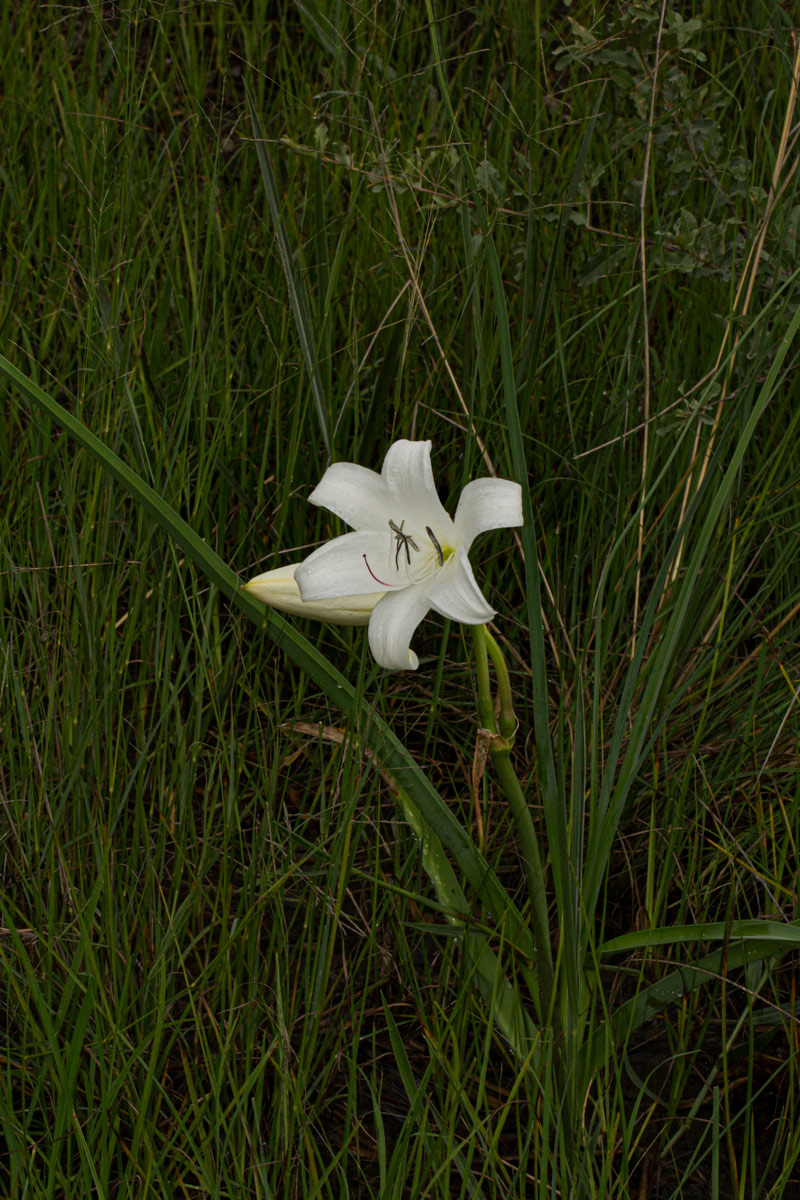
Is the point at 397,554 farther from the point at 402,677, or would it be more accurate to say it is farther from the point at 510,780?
the point at 402,677

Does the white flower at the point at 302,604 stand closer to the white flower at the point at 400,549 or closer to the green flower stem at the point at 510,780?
the white flower at the point at 400,549

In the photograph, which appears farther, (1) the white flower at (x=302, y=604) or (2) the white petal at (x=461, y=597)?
(1) the white flower at (x=302, y=604)

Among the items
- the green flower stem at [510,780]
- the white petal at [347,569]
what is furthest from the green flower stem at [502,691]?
the white petal at [347,569]

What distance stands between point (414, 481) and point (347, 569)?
10 centimetres

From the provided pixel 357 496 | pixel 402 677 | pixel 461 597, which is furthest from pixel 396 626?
pixel 402 677

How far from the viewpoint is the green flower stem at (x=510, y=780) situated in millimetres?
1033

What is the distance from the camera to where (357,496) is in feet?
3.58

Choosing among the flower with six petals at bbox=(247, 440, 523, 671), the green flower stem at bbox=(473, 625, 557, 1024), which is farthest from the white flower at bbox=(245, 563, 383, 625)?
the green flower stem at bbox=(473, 625, 557, 1024)

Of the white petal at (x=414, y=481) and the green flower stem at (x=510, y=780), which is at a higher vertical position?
the white petal at (x=414, y=481)

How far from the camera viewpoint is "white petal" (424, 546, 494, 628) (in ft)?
3.09

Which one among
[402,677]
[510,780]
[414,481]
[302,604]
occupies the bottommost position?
[402,677]

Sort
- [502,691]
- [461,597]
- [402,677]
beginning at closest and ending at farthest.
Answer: [461,597]
[502,691]
[402,677]

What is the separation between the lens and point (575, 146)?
195cm

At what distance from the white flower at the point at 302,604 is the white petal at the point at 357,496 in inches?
3.0
